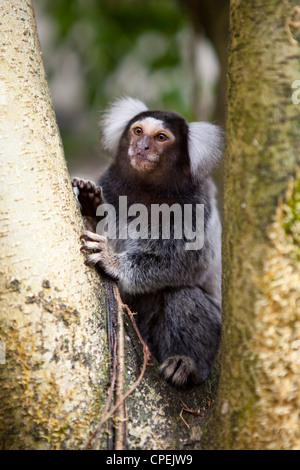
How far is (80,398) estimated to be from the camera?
1.83m

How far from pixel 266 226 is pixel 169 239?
62.4 inches

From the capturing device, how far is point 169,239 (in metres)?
3.21

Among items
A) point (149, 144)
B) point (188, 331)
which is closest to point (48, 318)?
point (188, 331)

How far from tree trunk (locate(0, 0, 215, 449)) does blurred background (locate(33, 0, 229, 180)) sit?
2.36 metres

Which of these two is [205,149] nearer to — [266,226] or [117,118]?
[117,118]

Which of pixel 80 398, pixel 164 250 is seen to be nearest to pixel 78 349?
pixel 80 398

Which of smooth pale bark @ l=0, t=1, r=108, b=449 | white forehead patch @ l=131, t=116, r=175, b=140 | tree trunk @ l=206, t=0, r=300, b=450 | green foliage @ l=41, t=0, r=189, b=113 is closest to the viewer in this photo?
tree trunk @ l=206, t=0, r=300, b=450

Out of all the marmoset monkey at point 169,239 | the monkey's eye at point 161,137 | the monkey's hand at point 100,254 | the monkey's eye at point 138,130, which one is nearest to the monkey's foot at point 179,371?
the marmoset monkey at point 169,239

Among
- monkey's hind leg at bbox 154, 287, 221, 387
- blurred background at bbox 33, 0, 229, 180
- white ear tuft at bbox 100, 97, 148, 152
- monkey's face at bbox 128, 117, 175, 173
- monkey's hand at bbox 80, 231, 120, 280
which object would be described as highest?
blurred background at bbox 33, 0, 229, 180

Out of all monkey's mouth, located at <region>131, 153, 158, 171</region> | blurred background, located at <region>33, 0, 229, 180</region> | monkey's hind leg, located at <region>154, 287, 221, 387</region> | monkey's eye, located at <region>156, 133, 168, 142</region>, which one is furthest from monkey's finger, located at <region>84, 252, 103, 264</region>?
blurred background, located at <region>33, 0, 229, 180</region>

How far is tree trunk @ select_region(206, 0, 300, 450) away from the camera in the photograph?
64.5 inches

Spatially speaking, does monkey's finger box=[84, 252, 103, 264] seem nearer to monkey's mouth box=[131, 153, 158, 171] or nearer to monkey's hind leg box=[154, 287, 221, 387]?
monkey's hind leg box=[154, 287, 221, 387]

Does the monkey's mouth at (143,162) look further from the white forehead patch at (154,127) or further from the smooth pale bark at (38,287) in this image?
the smooth pale bark at (38,287)
